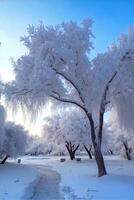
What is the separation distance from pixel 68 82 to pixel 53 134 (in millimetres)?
35163

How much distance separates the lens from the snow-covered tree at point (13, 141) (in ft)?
104

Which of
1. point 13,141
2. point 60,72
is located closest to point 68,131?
point 13,141

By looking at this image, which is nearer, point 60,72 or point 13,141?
point 60,72

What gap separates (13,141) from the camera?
1289 inches

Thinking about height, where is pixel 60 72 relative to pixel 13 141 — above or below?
above

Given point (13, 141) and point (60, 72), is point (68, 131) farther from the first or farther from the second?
point (60, 72)

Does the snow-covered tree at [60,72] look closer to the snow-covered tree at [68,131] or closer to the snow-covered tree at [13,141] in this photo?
the snow-covered tree at [13,141]

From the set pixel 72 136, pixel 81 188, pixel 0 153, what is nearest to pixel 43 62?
pixel 81 188

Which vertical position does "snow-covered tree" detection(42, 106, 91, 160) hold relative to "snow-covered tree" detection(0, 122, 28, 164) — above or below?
above

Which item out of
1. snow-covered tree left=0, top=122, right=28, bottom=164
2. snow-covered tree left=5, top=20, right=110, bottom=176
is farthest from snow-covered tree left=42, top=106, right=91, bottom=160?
snow-covered tree left=5, top=20, right=110, bottom=176

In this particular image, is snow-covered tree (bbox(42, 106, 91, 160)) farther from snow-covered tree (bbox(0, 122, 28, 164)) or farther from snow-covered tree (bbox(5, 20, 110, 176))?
snow-covered tree (bbox(5, 20, 110, 176))

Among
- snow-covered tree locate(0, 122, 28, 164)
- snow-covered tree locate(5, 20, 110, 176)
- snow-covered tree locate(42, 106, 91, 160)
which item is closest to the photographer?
snow-covered tree locate(5, 20, 110, 176)

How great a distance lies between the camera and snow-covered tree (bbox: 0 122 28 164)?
3161cm

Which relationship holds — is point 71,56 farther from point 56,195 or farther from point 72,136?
point 72,136
